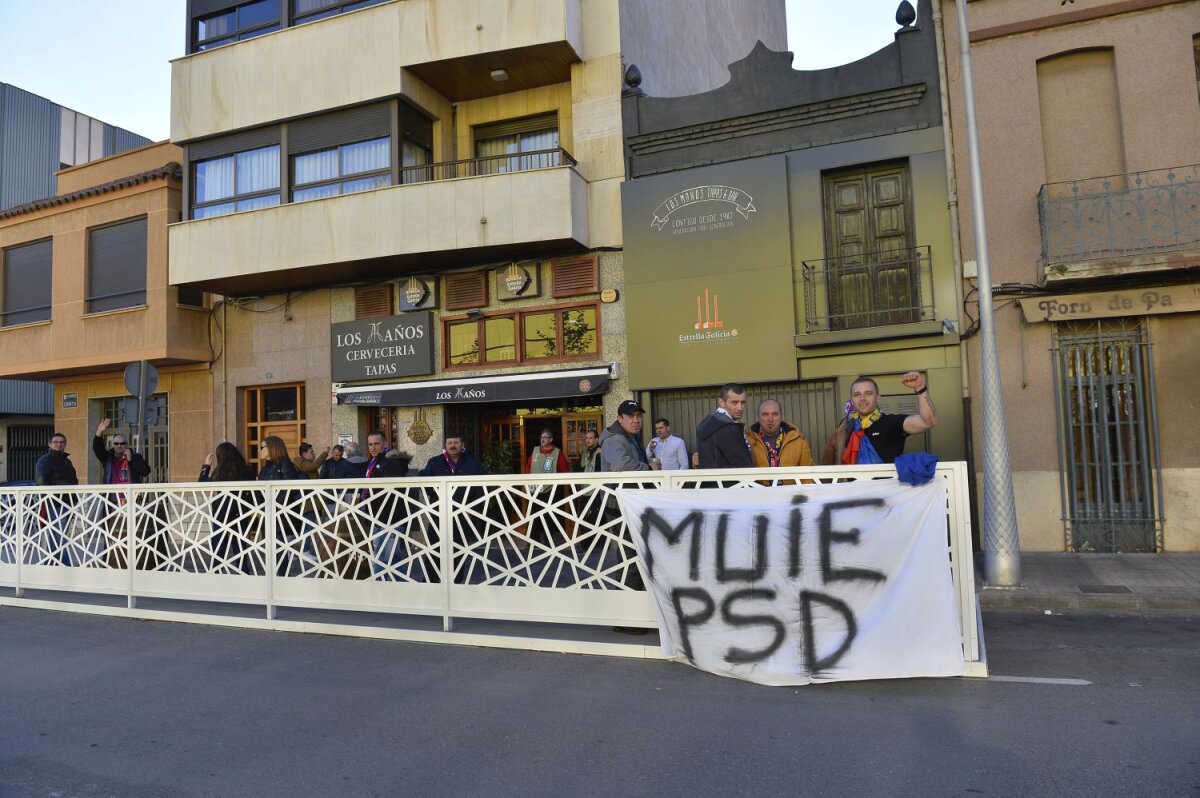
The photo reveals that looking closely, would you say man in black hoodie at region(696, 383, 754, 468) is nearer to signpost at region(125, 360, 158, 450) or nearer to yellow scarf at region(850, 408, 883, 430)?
yellow scarf at region(850, 408, 883, 430)

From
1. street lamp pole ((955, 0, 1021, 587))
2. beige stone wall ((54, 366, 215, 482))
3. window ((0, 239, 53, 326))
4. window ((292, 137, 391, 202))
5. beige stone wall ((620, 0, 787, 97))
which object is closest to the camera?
street lamp pole ((955, 0, 1021, 587))

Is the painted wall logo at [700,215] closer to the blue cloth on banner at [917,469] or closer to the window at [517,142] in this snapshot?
the window at [517,142]

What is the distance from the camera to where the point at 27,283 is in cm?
1820

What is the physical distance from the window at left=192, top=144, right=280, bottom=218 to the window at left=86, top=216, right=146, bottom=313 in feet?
6.08

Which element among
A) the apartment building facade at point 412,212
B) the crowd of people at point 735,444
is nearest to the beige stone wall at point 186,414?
the apartment building facade at point 412,212

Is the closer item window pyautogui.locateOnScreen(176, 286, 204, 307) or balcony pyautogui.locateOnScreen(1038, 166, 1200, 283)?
balcony pyautogui.locateOnScreen(1038, 166, 1200, 283)

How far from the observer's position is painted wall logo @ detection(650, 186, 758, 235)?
41.2ft

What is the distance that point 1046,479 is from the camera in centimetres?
1100

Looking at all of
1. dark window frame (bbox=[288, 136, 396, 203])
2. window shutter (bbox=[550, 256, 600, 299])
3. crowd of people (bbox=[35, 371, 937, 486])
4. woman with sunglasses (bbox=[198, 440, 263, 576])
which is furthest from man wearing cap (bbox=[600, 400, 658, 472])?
dark window frame (bbox=[288, 136, 396, 203])

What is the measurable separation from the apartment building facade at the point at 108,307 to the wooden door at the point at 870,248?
12682 mm

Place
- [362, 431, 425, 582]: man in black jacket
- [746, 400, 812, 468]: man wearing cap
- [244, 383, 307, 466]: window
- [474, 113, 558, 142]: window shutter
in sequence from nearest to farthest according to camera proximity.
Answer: [746, 400, 812, 468]: man wearing cap → [362, 431, 425, 582]: man in black jacket → [474, 113, 558, 142]: window shutter → [244, 383, 307, 466]: window

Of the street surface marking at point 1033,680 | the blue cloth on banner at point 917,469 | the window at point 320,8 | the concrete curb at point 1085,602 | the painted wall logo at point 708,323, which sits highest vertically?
the window at point 320,8

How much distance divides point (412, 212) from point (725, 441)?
31.3 ft

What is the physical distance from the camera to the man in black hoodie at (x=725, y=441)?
237 inches
